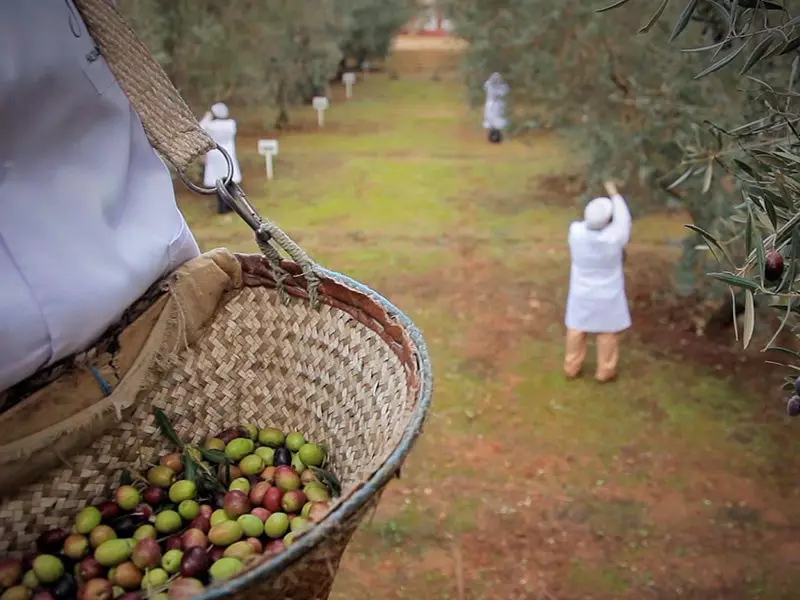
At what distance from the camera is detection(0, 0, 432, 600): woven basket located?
146 centimetres

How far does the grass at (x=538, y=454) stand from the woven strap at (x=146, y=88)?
225cm

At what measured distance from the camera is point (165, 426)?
5.55ft

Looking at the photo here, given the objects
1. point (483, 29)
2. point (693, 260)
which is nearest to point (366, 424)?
point (693, 260)

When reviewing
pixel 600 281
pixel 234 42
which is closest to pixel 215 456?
pixel 600 281

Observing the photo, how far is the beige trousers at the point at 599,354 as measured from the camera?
477 centimetres

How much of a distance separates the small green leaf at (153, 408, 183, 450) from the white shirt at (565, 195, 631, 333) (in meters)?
3.37

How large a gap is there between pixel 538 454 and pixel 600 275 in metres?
1.22

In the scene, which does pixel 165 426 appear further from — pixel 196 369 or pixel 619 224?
pixel 619 224

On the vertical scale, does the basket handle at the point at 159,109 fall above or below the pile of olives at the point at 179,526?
above

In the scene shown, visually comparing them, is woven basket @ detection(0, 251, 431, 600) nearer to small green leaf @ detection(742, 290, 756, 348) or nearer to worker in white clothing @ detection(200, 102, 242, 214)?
small green leaf @ detection(742, 290, 756, 348)

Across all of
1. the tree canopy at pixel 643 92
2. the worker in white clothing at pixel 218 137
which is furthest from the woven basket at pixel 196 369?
the worker in white clothing at pixel 218 137

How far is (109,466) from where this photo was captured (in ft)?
5.43

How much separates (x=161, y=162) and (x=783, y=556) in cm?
306

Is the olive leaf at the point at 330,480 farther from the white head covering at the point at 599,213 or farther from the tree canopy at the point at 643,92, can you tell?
the white head covering at the point at 599,213
